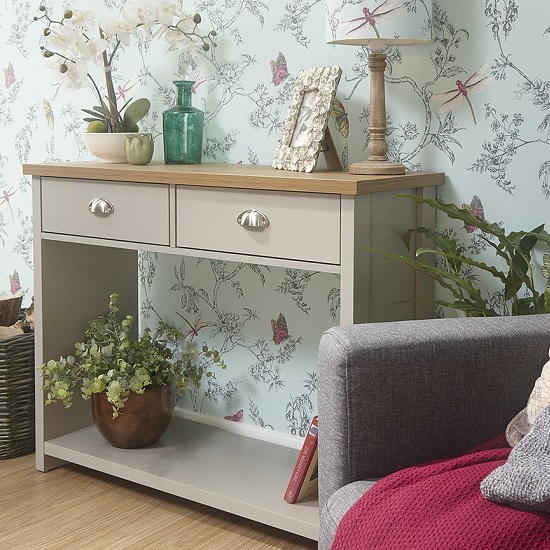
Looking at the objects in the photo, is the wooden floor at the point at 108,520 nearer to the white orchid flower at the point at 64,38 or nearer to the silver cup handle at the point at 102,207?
the silver cup handle at the point at 102,207

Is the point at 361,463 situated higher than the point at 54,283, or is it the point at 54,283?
the point at 54,283

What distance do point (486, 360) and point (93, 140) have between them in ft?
4.60

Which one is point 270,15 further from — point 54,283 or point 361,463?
point 361,463

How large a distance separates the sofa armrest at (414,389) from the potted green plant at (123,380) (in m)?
0.97

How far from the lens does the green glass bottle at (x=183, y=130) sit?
2473 millimetres

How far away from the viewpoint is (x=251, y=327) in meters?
2.61

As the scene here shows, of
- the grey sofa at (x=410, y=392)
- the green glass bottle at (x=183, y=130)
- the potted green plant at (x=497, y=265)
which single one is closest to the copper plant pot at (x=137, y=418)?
the green glass bottle at (x=183, y=130)

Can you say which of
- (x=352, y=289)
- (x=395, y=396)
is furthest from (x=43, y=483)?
(x=395, y=396)

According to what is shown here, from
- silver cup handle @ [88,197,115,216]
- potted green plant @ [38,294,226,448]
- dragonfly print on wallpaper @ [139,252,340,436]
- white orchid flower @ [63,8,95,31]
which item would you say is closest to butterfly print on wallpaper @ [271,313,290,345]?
dragonfly print on wallpaper @ [139,252,340,436]

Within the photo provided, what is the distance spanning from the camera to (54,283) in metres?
2.56

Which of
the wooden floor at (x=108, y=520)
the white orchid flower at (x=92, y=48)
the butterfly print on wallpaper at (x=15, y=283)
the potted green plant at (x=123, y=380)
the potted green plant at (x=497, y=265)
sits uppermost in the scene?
the white orchid flower at (x=92, y=48)

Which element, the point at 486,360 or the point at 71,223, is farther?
the point at 71,223

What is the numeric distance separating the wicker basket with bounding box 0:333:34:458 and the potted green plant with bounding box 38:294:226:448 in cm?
14

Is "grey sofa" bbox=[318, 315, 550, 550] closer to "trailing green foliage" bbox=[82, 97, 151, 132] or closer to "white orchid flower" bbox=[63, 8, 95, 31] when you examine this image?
"trailing green foliage" bbox=[82, 97, 151, 132]
